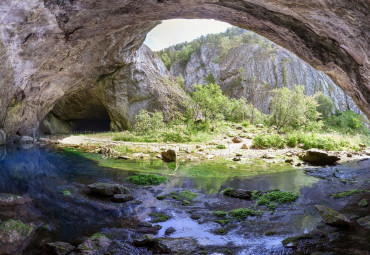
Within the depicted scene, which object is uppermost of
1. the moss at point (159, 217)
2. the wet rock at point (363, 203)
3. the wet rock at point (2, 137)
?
the wet rock at point (363, 203)

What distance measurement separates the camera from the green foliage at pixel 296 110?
1007 inches

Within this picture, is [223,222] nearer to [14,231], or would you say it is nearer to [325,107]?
[14,231]

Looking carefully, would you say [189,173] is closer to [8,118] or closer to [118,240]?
[118,240]

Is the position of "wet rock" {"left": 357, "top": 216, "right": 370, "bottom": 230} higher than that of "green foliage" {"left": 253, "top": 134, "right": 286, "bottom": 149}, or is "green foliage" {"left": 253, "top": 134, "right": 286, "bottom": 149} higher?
"wet rock" {"left": 357, "top": 216, "right": 370, "bottom": 230}

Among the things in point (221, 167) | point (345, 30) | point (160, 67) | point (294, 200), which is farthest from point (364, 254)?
point (160, 67)

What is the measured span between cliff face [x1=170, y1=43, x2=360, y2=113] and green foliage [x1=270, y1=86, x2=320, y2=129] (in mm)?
14644

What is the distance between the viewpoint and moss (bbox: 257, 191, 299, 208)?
25.7 ft

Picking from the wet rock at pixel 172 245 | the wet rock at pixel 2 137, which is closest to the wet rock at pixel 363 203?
the wet rock at pixel 172 245

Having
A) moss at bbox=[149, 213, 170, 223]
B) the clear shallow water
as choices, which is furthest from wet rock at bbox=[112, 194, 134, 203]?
moss at bbox=[149, 213, 170, 223]

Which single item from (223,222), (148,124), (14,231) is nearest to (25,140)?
(148,124)

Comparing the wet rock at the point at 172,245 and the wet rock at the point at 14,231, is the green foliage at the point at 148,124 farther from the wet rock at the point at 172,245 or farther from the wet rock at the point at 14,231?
the wet rock at the point at 172,245

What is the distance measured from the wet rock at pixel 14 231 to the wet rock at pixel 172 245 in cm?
224

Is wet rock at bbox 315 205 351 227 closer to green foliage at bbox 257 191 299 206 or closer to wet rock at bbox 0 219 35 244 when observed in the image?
green foliage at bbox 257 191 299 206

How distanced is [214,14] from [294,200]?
292 inches
